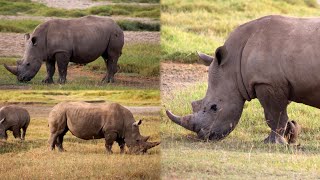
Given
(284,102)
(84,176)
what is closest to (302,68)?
(284,102)

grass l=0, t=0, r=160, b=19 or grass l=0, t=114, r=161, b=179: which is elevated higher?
grass l=0, t=0, r=160, b=19

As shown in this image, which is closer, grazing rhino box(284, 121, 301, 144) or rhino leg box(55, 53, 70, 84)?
rhino leg box(55, 53, 70, 84)

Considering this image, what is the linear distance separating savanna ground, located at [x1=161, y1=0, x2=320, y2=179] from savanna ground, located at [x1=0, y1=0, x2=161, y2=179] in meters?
0.44

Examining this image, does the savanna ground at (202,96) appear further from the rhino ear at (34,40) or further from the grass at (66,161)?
the rhino ear at (34,40)

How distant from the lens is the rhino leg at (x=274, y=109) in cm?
983

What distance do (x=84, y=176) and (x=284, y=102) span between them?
1.78 meters

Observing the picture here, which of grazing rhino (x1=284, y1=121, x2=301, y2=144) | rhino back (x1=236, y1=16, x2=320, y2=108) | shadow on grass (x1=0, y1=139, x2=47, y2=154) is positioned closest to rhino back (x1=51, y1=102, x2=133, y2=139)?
shadow on grass (x1=0, y1=139, x2=47, y2=154)

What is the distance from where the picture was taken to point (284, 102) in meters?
9.88

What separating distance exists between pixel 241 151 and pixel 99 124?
1213 millimetres

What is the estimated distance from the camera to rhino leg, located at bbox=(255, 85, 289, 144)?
32.2ft

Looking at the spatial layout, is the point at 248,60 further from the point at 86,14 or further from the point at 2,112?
the point at 2,112

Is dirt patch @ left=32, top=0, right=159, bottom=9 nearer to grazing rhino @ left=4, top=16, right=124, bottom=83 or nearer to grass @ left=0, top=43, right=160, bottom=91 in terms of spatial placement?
grazing rhino @ left=4, top=16, right=124, bottom=83

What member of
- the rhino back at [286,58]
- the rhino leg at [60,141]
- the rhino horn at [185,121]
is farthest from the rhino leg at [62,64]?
the rhino back at [286,58]

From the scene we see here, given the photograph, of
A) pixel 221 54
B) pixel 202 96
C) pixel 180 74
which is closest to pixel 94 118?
pixel 221 54
